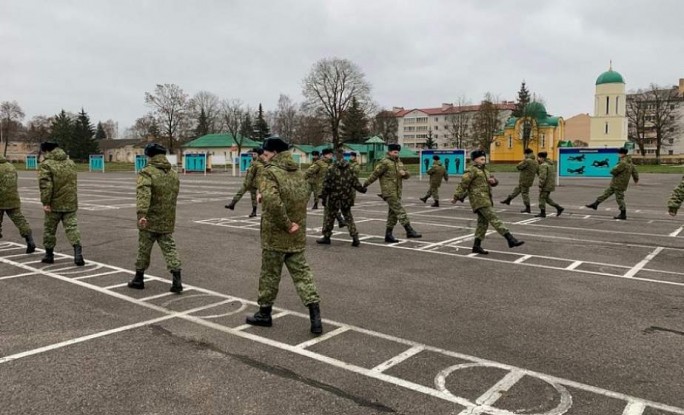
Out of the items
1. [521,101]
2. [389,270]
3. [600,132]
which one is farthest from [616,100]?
[389,270]

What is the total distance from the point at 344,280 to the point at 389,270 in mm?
1009

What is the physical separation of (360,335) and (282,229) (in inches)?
51.4

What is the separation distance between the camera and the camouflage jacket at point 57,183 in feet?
28.2

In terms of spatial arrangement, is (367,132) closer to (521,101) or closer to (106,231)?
(521,101)

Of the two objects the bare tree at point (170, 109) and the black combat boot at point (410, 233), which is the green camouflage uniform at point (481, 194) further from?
the bare tree at point (170, 109)

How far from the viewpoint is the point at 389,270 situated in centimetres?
856

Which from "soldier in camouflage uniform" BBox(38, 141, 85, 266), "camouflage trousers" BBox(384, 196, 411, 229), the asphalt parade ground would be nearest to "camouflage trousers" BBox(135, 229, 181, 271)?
the asphalt parade ground

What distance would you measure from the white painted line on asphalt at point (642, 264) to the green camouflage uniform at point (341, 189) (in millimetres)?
4815

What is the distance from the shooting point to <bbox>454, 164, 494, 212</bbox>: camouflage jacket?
9828 mm

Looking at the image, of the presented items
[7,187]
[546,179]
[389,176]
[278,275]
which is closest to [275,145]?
[278,275]

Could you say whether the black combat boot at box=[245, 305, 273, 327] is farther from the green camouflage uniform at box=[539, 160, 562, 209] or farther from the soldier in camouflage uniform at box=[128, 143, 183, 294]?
the green camouflage uniform at box=[539, 160, 562, 209]

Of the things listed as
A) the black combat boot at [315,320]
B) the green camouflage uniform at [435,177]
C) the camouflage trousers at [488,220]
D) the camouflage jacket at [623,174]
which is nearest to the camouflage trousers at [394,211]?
the camouflage trousers at [488,220]

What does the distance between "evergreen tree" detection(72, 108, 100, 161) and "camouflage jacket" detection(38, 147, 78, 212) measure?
9019 cm

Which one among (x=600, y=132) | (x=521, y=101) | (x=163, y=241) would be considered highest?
(x=521, y=101)
